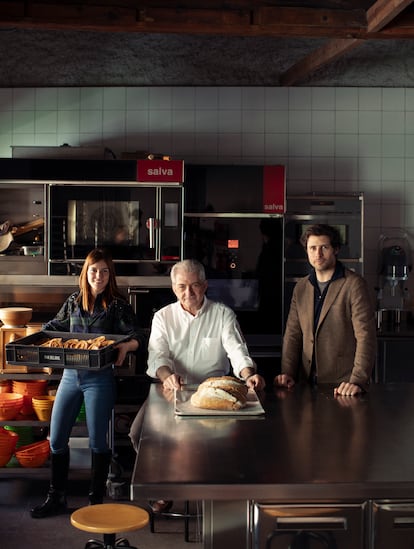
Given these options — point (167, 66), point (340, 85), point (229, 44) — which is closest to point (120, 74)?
point (167, 66)

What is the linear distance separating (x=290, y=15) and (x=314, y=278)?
1.55m

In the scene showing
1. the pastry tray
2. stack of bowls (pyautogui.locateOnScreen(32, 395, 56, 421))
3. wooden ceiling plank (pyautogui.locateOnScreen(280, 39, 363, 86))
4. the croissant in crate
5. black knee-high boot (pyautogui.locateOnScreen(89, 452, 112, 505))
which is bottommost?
black knee-high boot (pyautogui.locateOnScreen(89, 452, 112, 505))

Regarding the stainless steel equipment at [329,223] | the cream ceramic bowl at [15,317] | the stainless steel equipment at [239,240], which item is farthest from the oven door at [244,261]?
the cream ceramic bowl at [15,317]

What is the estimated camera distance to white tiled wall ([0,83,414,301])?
20.8 ft

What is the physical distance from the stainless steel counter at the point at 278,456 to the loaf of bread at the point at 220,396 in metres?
0.08

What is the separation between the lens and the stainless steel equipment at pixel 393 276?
19.5 feet

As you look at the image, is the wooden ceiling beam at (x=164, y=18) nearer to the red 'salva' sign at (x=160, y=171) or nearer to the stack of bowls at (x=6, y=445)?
the red 'salva' sign at (x=160, y=171)

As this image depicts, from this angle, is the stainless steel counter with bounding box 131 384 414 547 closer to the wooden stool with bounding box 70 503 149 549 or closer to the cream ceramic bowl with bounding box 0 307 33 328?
the wooden stool with bounding box 70 503 149 549

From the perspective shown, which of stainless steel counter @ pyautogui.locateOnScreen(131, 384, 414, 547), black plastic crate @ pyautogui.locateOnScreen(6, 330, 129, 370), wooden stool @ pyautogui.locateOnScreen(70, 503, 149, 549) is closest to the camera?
stainless steel counter @ pyautogui.locateOnScreen(131, 384, 414, 547)

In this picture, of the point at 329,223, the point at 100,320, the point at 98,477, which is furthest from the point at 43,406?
the point at 329,223

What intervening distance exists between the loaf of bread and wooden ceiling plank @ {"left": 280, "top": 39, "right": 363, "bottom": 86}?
8.69ft

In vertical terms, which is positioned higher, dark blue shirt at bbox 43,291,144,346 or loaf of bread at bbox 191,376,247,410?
dark blue shirt at bbox 43,291,144,346

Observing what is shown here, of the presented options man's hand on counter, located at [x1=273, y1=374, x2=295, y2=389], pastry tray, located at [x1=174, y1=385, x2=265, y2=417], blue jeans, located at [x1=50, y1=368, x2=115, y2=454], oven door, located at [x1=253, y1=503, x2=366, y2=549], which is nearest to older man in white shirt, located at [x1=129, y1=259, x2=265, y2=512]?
man's hand on counter, located at [x1=273, y1=374, x2=295, y2=389]

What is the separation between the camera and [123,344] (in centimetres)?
401
